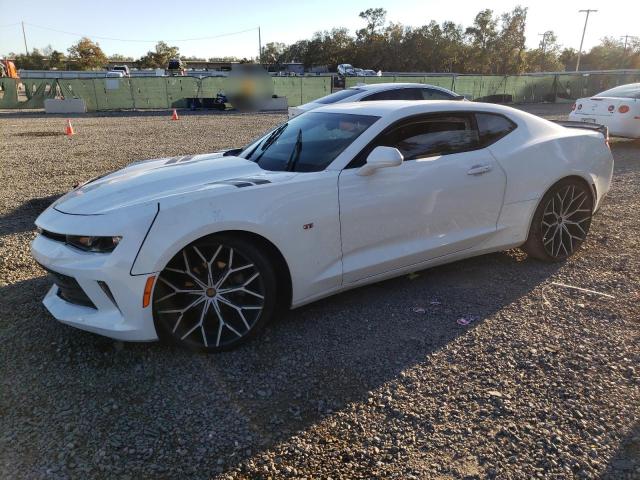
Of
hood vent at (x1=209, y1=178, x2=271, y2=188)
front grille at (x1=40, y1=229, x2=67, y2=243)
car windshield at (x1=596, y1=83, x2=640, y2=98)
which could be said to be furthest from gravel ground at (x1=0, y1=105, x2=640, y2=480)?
car windshield at (x1=596, y1=83, x2=640, y2=98)

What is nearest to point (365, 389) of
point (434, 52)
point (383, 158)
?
point (383, 158)

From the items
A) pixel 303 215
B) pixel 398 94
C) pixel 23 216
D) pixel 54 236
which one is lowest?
pixel 23 216

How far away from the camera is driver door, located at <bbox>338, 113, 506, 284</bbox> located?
10.9 ft

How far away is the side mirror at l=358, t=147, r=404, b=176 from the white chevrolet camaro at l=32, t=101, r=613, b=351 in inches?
0.4

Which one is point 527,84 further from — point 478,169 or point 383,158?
point 383,158

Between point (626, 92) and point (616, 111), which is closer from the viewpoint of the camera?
point (616, 111)

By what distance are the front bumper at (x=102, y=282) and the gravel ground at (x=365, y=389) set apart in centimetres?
28

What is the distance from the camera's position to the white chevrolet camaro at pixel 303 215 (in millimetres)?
2793

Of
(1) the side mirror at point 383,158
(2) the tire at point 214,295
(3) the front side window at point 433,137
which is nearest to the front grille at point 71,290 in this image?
(2) the tire at point 214,295

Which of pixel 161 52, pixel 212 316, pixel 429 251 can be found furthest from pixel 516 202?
pixel 161 52

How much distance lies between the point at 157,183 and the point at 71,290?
35.1 inches

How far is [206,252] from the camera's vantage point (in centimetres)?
293

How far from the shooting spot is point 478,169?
3.76m

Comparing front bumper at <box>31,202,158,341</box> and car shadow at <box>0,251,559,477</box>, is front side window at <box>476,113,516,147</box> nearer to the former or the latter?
car shadow at <box>0,251,559,477</box>
